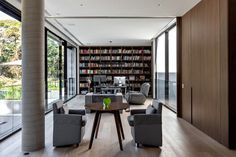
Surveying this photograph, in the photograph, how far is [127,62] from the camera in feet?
45.3

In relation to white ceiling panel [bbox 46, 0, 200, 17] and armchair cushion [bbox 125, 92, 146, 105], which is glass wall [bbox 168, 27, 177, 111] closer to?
armchair cushion [bbox 125, 92, 146, 105]

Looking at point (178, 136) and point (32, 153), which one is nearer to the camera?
point (32, 153)

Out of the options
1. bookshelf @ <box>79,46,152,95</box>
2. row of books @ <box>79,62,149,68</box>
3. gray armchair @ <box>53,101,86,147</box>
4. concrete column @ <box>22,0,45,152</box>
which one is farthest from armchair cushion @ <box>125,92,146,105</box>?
concrete column @ <box>22,0,45,152</box>

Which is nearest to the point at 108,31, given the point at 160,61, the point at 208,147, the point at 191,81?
the point at 160,61

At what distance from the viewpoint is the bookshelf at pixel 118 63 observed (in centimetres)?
1374

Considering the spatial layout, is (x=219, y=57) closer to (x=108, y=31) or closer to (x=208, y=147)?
(x=208, y=147)

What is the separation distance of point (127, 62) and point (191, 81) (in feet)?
25.9

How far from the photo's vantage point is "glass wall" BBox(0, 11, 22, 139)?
485 cm

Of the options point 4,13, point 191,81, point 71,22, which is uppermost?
point 71,22

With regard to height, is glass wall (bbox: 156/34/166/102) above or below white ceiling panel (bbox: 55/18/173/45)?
below

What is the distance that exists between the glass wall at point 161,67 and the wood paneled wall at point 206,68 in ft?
10.6

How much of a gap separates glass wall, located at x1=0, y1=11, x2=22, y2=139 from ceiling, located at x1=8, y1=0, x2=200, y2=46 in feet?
3.67

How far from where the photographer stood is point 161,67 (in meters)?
10.6

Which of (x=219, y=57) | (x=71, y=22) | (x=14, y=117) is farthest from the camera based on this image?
(x=71, y=22)
